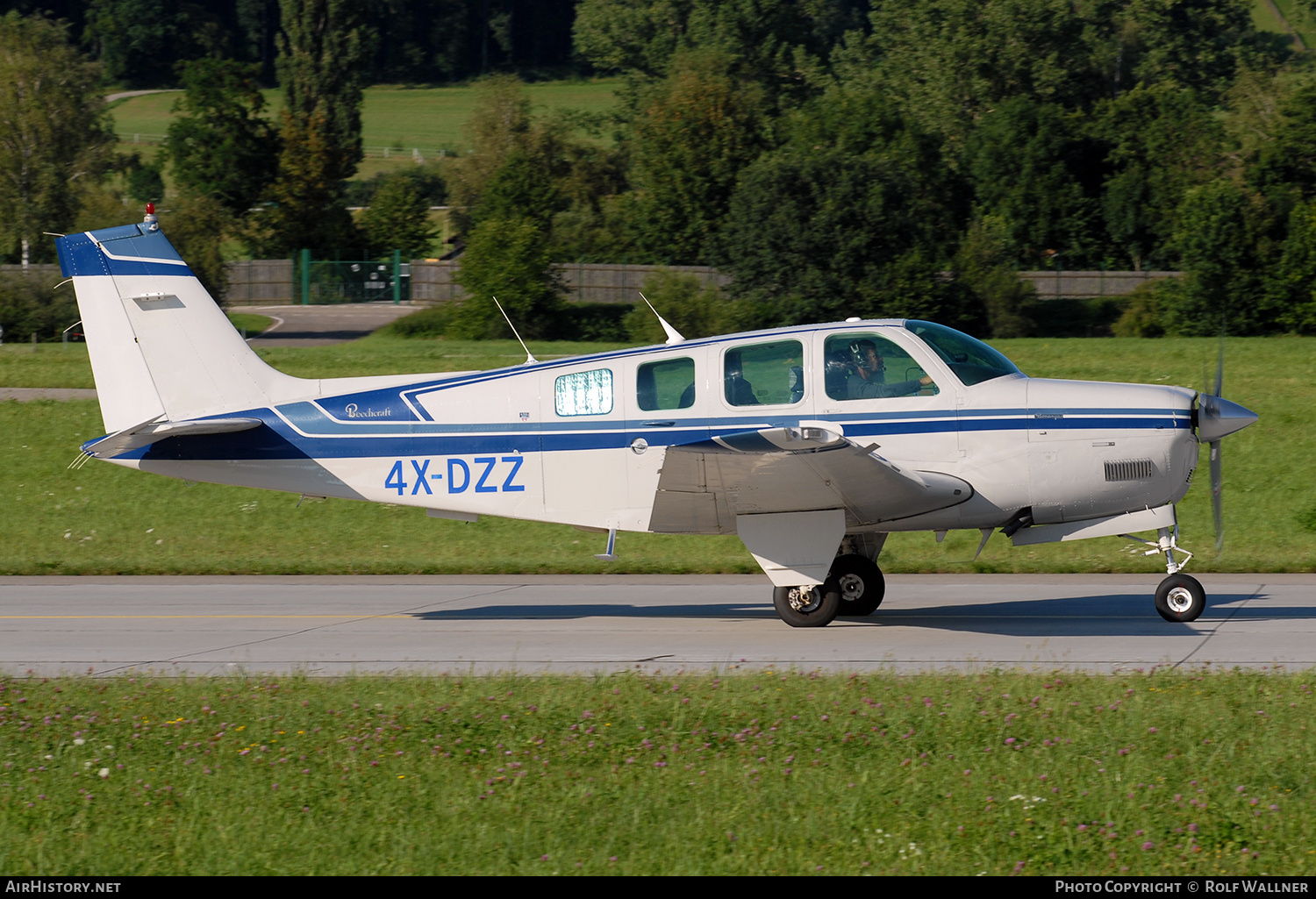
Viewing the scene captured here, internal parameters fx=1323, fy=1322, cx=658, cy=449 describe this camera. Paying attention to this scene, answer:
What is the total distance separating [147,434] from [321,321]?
132 feet

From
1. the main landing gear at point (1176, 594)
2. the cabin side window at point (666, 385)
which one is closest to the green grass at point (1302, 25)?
the main landing gear at point (1176, 594)

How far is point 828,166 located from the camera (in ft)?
158

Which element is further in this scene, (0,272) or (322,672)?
(0,272)

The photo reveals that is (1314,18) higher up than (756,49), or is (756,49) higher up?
(1314,18)

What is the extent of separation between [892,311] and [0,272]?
28.3m

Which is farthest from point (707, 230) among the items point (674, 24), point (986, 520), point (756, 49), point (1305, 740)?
point (1305, 740)

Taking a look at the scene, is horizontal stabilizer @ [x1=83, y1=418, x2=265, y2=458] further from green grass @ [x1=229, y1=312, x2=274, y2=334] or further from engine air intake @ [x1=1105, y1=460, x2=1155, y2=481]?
green grass @ [x1=229, y1=312, x2=274, y2=334]

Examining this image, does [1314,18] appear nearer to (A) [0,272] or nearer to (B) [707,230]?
(B) [707,230]

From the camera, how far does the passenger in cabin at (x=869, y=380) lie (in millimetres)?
10414

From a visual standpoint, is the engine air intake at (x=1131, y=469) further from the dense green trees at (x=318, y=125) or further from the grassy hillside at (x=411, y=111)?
the grassy hillside at (x=411, y=111)

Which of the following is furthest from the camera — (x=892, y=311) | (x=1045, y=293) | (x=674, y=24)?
(x=674, y=24)

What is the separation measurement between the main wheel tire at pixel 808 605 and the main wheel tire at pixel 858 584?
0.41 meters

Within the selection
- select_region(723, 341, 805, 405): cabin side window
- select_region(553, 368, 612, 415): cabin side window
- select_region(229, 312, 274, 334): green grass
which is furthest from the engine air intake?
select_region(229, 312, 274, 334): green grass

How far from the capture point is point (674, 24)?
87.1 m
